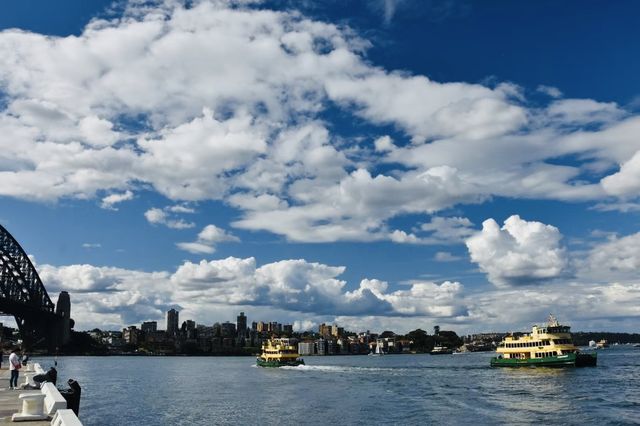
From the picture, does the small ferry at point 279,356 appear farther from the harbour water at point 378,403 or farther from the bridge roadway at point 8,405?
the bridge roadway at point 8,405

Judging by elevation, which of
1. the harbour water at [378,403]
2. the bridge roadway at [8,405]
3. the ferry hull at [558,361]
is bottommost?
the harbour water at [378,403]

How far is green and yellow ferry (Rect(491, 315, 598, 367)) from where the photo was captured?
11181cm

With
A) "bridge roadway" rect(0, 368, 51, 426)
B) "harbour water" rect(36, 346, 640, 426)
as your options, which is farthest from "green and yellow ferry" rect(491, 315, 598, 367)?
"bridge roadway" rect(0, 368, 51, 426)

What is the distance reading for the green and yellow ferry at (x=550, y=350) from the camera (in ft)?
367

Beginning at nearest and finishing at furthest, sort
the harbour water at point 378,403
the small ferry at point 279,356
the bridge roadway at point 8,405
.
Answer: the bridge roadway at point 8,405 < the harbour water at point 378,403 < the small ferry at point 279,356

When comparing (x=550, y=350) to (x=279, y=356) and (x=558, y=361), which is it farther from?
(x=279, y=356)

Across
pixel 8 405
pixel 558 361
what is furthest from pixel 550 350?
pixel 8 405

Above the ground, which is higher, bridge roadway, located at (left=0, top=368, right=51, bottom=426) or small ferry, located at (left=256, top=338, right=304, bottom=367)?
bridge roadway, located at (left=0, top=368, right=51, bottom=426)

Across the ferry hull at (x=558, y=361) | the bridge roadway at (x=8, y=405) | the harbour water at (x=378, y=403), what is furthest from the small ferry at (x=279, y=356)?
the bridge roadway at (x=8, y=405)

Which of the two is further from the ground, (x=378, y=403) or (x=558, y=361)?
(x=558, y=361)

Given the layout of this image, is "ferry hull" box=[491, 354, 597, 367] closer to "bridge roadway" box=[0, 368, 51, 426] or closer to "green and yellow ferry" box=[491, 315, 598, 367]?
"green and yellow ferry" box=[491, 315, 598, 367]

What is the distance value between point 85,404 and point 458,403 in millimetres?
38999

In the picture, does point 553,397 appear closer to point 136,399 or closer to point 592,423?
point 592,423

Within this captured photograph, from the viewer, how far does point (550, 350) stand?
114438 millimetres
